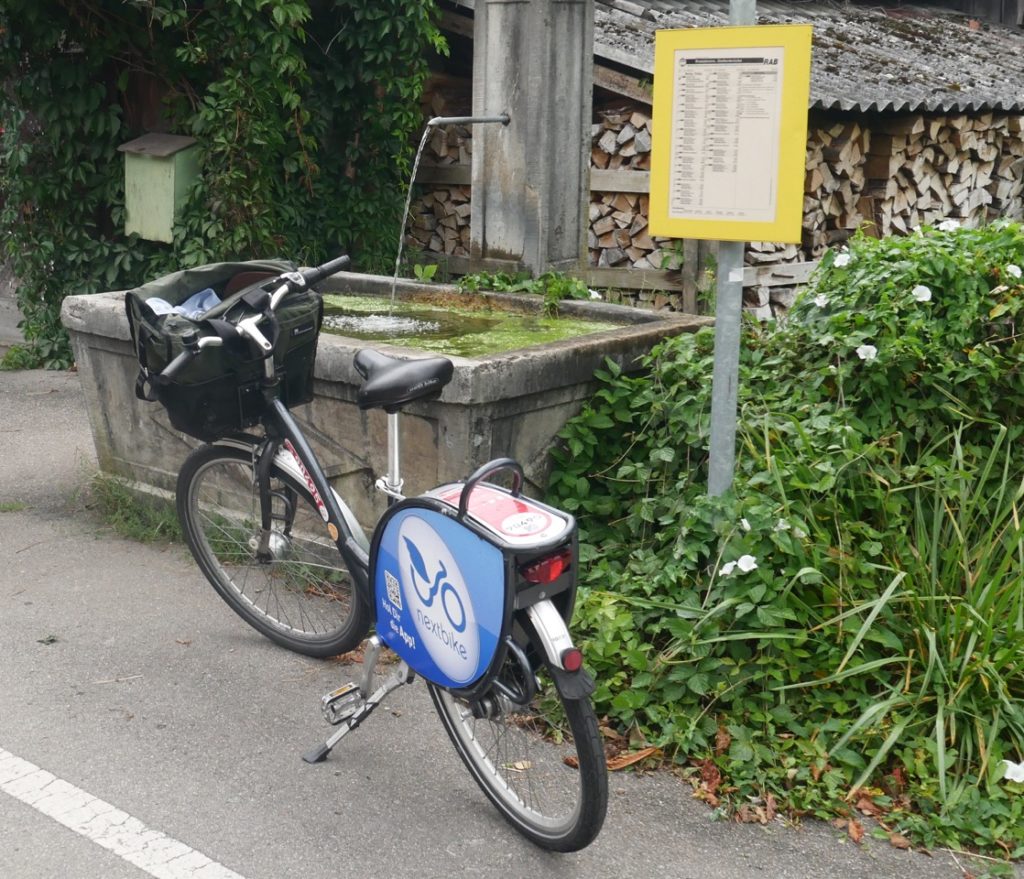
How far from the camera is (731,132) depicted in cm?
380

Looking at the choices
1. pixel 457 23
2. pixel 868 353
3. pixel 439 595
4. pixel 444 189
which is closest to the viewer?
pixel 439 595

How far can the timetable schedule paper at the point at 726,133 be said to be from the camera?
373 centimetres

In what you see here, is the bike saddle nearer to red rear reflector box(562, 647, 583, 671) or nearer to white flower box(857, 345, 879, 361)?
red rear reflector box(562, 647, 583, 671)

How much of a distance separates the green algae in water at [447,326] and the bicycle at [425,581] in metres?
1.09

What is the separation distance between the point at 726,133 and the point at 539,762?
1913 mm

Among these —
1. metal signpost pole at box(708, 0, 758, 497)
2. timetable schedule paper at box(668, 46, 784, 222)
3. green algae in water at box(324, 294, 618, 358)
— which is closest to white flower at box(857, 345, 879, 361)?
metal signpost pole at box(708, 0, 758, 497)

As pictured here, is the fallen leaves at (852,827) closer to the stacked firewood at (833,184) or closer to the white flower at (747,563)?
the white flower at (747,563)

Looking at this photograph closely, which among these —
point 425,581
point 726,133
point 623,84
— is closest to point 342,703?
point 425,581

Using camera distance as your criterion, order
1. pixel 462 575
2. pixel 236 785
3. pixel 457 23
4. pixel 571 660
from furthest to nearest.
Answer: pixel 457 23 → pixel 236 785 → pixel 462 575 → pixel 571 660

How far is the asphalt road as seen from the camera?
3203mm

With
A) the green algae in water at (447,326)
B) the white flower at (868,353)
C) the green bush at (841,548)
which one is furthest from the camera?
the green algae in water at (447,326)

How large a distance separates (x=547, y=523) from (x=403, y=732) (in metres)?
1.12

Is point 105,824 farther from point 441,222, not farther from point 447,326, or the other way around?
point 441,222

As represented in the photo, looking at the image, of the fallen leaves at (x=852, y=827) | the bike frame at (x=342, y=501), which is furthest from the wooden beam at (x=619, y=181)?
the fallen leaves at (x=852, y=827)
